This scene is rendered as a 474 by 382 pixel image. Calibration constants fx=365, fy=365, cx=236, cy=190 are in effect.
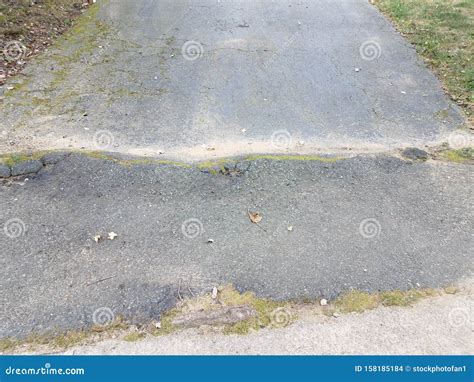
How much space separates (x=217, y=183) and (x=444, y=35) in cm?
643

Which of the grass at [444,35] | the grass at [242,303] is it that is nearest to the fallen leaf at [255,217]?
the grass at [242,303]

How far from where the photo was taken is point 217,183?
421 cm

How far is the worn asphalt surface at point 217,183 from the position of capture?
3.30m

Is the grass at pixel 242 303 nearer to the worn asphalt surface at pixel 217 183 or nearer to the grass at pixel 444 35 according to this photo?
the worn asphalt surface at pixel 217 183

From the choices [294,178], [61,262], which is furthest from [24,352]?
[294,178]

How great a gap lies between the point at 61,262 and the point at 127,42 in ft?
17.0

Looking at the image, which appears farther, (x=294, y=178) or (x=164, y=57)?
(x=164, y=57)

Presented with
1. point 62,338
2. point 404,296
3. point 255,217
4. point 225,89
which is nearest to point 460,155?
point 404,296

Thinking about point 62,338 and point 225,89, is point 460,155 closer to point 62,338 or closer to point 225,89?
point 225,89

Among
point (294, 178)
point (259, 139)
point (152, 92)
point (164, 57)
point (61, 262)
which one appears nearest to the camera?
point (61, 262)

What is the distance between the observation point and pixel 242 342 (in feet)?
9.49

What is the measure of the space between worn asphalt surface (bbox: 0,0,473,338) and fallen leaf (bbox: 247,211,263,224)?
0.05 meters

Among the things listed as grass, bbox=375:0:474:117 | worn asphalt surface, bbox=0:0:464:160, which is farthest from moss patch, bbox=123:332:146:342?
A: grass, bbox=375:0:474:117

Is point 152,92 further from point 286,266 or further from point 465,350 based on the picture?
point 465,350
